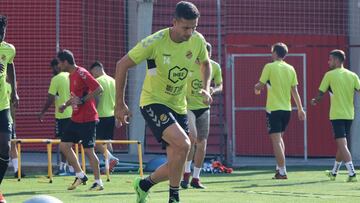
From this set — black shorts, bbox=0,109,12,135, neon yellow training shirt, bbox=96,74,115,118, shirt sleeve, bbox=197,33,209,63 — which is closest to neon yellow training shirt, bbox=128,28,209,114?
shirt sleeve, bbox=197,33,209,63

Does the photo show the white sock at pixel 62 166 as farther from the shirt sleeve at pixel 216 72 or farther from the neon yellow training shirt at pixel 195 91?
the neon yellow training shirt at pixel 195 91

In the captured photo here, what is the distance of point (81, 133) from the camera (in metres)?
16.1

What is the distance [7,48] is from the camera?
→ 1256cm

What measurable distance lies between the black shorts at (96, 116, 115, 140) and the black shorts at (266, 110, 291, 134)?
3371 millimetres

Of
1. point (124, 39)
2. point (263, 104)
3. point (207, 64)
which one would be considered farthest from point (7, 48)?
point (263, 104)

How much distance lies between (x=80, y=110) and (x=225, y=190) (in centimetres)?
260

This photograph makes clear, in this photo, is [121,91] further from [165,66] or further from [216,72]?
[216,72]

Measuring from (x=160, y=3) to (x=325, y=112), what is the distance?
182 inches

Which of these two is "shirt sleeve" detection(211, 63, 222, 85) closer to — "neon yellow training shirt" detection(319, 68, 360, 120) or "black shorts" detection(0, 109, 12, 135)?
"neon yellow training shirt" detection(319, 68, 360, 120)

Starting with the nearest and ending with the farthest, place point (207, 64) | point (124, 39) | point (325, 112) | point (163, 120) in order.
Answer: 1. point (163, 120)
2. point (207, 64)
3. point (124, 39)
4. point (325, 112)

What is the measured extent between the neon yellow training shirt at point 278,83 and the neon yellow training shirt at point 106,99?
334 cm

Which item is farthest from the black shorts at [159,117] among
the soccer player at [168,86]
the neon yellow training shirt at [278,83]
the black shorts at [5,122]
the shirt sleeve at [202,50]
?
the neon yellow training shirt at [278,83]

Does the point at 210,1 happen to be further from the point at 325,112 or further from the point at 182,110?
the point at 182,110

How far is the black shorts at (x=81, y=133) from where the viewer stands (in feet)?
52.6
